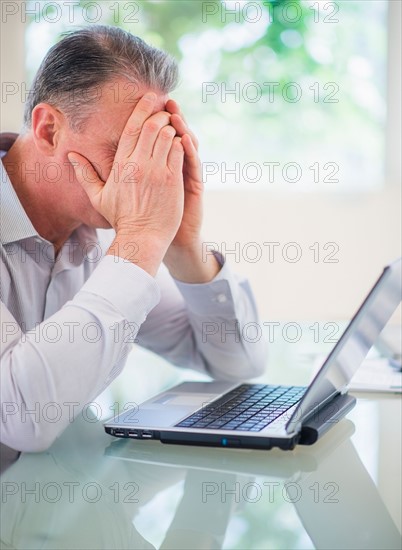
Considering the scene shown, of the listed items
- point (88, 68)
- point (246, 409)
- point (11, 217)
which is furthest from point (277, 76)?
point (246, 409)

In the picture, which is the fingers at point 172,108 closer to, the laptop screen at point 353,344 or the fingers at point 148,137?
the fingers at point 148,137

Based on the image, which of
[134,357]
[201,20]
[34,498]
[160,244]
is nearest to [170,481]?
[34,498]

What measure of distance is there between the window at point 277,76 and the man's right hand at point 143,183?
101 inches

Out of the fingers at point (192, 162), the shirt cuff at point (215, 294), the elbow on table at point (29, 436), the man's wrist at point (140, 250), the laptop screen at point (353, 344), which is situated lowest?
the shirt cuff at point (215, 294)

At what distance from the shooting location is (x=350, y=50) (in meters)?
3.72

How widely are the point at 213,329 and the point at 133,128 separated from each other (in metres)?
0.40

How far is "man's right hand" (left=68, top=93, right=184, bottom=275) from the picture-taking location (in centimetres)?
109

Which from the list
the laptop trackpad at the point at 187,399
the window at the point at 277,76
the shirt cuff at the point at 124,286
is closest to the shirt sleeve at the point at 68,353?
the shirt cuff at the point at 124,286

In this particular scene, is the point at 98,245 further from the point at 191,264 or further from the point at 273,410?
the point at 273,410

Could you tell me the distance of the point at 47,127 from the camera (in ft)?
4.05

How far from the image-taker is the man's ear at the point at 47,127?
123cm

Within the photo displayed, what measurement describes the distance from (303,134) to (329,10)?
625 millimetres

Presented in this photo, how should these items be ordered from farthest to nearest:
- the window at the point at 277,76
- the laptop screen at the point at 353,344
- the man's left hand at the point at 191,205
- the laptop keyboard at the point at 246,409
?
the window at the point at 277,76
the man's left hand at the point at 191,205
the laptop keyboard at the point at 246,409
the laptop screen at the point at 353,344

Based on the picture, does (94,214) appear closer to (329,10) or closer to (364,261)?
(364,261)
